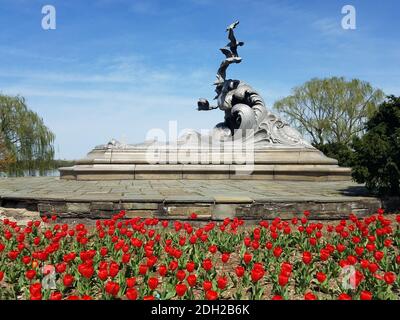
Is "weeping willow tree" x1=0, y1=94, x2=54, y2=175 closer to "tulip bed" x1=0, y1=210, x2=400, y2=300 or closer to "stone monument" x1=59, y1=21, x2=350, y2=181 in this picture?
"stone monument" x1=59, y1=21, x2=350, y2=181

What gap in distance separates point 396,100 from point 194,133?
748 cm

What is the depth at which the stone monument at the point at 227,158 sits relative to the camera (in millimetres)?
11555

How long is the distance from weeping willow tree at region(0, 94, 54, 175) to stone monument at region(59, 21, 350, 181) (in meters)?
13.1

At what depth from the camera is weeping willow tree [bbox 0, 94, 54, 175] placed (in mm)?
24125

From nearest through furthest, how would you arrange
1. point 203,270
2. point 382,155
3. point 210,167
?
point 203,270 < point 382,155 < point 210,167

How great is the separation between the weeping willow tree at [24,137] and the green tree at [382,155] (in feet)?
73.9

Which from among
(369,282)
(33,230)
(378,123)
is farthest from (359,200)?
(33,230)

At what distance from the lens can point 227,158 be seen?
12.0 m

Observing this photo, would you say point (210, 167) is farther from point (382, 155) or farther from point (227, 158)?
point (382, 155)

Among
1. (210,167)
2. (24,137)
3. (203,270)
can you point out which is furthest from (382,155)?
(24,137)

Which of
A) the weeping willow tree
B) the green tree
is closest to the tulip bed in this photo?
the green tree

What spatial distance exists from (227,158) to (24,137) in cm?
1843

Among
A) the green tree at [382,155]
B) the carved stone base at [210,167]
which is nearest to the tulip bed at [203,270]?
the green tree at [382,155]
